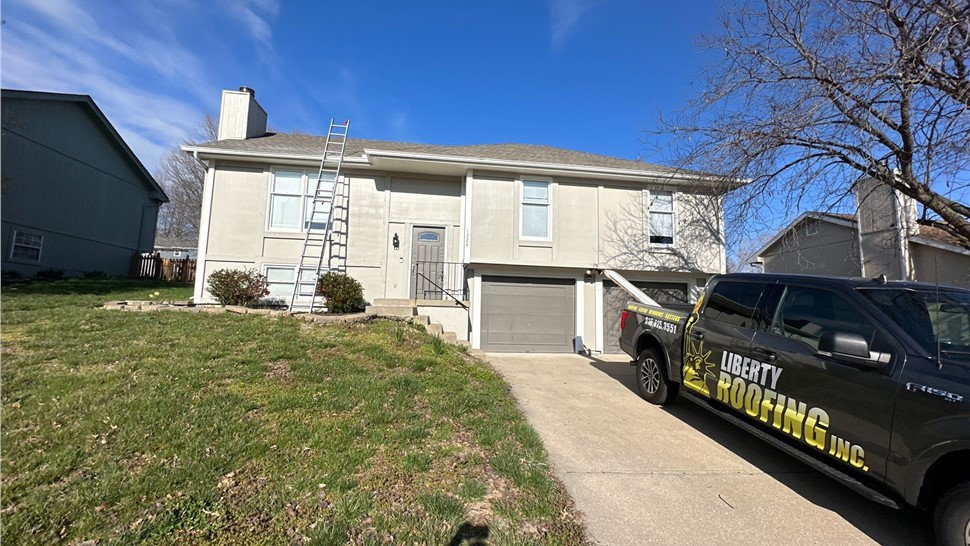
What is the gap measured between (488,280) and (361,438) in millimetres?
7086

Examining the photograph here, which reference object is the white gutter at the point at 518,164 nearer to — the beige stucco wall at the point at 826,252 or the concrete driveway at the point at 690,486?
the beige stucco wall at the point at 826,252

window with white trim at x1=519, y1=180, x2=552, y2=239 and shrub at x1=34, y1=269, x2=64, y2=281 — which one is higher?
window with white trim at x1=519, y1=180, x2=552, y2=239

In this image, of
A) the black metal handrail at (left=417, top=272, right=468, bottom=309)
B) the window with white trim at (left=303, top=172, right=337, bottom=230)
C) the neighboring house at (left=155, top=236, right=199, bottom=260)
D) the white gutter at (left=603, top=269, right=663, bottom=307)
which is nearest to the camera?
the white gutter at (left=603, top=269, right=663, bottom=307)

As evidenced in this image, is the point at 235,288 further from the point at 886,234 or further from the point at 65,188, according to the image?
the point at 886,234

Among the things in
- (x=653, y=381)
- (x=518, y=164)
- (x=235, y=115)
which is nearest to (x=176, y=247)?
(x=235, y=115)


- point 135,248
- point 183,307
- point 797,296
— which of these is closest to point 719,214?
point 797,296

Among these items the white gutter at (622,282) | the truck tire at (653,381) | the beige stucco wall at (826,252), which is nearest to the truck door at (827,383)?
the truck tire at (653,381)

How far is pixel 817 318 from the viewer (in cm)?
364

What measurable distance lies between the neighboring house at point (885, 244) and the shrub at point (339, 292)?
1012 cm

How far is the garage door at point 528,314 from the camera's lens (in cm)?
1043

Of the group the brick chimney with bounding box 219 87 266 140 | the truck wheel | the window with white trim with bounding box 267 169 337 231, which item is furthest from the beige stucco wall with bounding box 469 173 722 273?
the truck wheel

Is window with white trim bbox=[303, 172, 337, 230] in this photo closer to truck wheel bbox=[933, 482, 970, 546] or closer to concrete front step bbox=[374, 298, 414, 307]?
concrete front step bbox=[374, 298, 414, 307]

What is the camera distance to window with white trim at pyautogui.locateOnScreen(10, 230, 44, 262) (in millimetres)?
13984

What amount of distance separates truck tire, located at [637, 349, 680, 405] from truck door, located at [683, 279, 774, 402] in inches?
25.2
